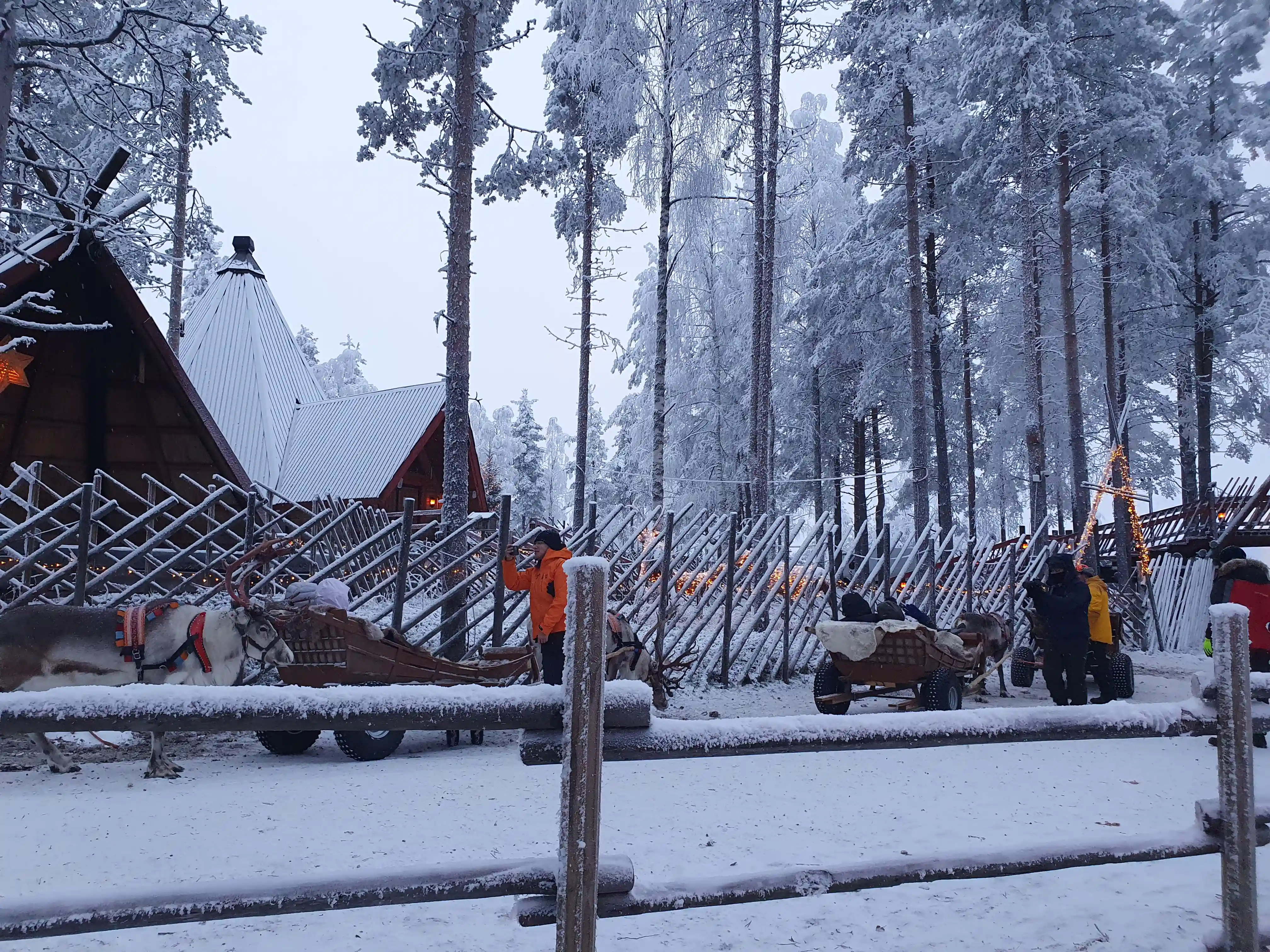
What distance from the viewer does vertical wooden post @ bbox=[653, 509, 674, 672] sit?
9031 millimetres

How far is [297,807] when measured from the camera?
4.92 m

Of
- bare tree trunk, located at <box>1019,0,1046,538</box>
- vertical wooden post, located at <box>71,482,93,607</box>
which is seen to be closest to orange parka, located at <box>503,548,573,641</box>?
vertical wooden post, located at <box>71,482,93,607</box>

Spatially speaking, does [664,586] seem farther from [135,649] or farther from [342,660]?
[135,649]

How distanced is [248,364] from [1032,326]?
1907 centimetres

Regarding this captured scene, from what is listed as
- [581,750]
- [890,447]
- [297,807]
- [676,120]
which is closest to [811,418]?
[890,447]

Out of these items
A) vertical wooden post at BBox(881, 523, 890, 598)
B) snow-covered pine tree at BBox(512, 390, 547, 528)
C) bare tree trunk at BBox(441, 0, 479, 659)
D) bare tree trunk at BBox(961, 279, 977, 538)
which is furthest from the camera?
snow-covered pine tree at BBox(512, 390, 547, 528)

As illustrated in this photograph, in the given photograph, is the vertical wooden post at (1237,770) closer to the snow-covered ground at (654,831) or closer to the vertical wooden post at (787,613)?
the snow-covered ground at (654,831)

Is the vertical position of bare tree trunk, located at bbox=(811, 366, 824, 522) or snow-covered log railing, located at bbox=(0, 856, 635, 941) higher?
bare tree trunk, located at bbox=(811, 366, 824, 522)

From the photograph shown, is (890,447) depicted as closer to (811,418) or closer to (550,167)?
(811,418)

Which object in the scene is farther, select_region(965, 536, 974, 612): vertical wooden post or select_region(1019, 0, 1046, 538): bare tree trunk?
select_region(1019, 0, 1046, 538): bare tree trunk

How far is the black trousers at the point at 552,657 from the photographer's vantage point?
684cm

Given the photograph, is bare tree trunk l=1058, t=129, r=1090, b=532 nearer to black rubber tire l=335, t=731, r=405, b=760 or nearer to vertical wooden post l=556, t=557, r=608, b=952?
black rubber tire l=335, t=731, r=405, b=760

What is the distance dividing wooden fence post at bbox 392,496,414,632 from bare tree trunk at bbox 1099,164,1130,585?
46.8 ft

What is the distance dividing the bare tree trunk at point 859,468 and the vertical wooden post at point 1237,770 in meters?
21.8
